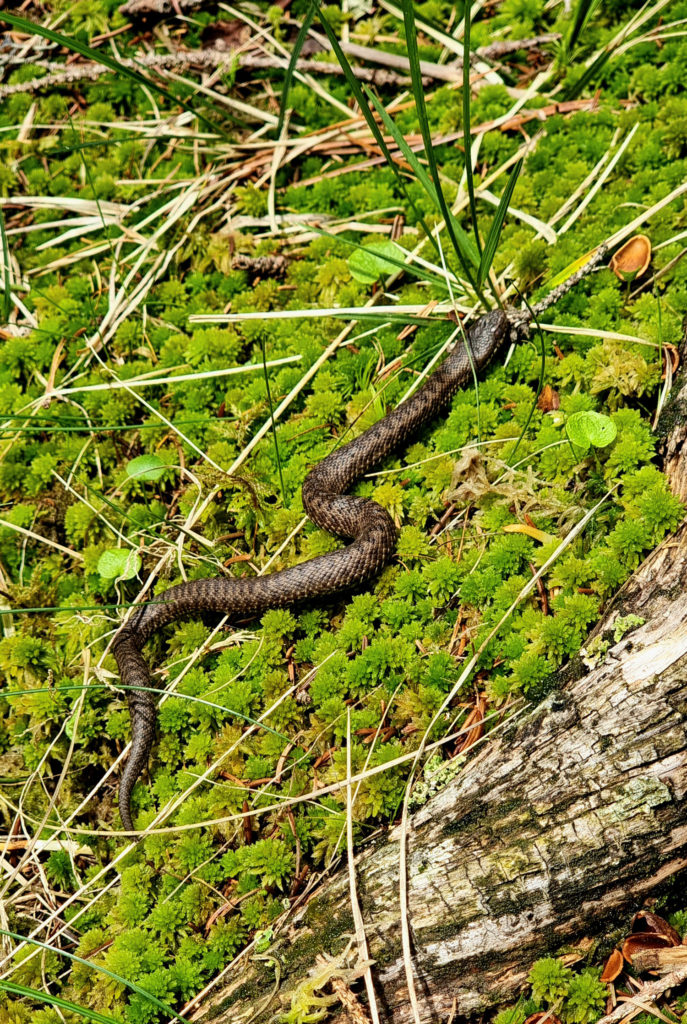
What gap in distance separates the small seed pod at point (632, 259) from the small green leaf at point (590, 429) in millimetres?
1689

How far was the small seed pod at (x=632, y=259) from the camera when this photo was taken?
6020 mm

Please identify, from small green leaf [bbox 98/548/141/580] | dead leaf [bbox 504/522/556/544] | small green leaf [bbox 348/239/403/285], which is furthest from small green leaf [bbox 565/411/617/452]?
small green leaf [bbox 98/548/141/580]

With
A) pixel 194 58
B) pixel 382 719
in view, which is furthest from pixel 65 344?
pixel 382 719

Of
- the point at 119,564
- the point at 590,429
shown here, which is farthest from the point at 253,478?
the point at 590,429

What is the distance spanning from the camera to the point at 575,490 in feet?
17.5

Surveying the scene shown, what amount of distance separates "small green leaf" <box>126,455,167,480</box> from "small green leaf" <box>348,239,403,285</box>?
241 centimetres

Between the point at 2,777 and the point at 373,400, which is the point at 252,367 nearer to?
the point at 373,400

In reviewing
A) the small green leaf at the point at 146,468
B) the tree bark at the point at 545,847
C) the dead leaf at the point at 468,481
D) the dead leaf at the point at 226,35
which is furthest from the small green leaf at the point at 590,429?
the dead leaf at the point at 226,35

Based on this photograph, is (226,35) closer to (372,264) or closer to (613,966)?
(372,264)

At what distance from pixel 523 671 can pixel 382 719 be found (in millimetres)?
959

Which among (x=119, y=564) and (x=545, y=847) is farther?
(x=119, y=564)

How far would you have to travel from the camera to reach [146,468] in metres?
6.11

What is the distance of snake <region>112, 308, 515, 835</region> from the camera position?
541cm

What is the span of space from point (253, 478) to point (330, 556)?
3.38 ft
